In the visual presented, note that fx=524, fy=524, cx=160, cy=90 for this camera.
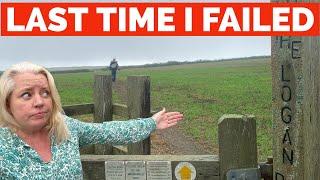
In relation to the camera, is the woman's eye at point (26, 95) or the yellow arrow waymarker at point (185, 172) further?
the yellow arrow waymarker at point (185, 172)

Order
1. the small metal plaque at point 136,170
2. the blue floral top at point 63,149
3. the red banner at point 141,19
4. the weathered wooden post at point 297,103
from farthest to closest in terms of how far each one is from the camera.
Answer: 1. the red banner at point 141,19
2. the small metal plaque at point 136,170
3. the weathered wooden post at point 297,103
4. the blue floral top at point 63,149

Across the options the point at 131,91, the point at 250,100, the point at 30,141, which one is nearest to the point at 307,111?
the point at 30,141

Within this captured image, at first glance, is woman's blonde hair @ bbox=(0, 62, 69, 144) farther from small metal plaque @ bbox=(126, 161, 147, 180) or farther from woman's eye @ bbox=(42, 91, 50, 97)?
small metal plaque @ bbox=(126, 161, 147, 180)

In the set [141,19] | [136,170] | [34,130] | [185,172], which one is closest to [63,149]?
[34,130]

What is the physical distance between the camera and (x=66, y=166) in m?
2.55

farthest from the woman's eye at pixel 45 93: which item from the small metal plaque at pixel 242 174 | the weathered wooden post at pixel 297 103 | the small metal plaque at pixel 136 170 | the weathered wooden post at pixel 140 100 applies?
the weathered wooden post at pixel 140 100

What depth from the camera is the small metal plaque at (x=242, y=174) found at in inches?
105

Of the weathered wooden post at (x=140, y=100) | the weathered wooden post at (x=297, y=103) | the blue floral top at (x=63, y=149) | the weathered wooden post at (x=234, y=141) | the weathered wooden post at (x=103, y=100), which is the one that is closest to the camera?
the blue floral top at (x=63, y=149)

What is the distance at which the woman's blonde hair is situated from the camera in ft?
8.46

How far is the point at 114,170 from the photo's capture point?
9.18 feet

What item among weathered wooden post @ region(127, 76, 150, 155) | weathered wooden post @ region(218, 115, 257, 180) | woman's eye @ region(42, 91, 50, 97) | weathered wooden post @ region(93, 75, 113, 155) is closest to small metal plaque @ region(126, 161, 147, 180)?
weathered wooden post @ region(218, 115, 257, 180)

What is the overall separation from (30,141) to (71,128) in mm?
241

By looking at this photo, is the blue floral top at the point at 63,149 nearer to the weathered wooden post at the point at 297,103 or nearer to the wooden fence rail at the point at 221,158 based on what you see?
the wooden fence rail at the point at 221,158

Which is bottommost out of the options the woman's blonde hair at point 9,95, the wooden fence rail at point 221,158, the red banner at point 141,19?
the wooden fence rail at point 221,158
